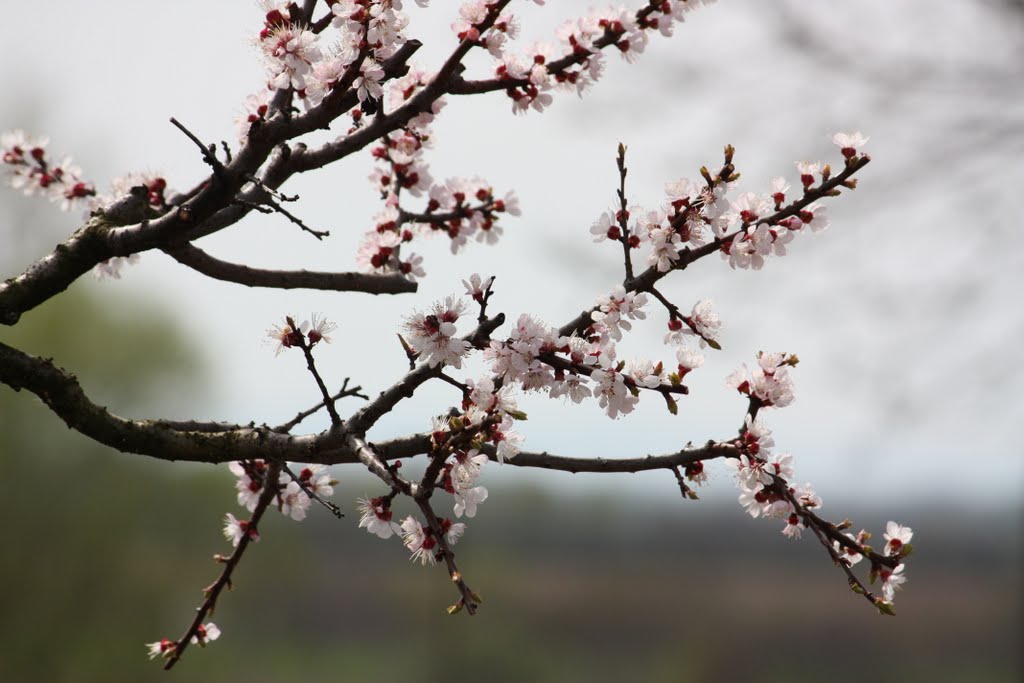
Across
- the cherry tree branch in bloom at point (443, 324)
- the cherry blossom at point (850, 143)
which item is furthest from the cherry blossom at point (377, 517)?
the cherry blossom at point (850, 143)

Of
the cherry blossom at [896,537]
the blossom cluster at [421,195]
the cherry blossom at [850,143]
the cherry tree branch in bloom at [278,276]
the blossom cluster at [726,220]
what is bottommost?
the cherry blossom at [896,537]

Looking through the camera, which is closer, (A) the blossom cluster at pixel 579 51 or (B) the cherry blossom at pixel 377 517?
(B) the cherry blossom at pixel 377 517

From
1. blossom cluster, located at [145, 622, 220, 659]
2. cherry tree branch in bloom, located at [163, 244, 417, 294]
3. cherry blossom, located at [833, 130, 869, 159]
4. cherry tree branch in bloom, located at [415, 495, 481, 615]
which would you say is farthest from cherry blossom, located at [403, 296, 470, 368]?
blossom cluster, located at [145, 622, 220, 659]

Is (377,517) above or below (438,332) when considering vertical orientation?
below

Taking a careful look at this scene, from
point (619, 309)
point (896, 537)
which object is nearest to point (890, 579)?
point (896, 537)

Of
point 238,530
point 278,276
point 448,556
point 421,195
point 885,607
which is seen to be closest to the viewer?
point 448,556

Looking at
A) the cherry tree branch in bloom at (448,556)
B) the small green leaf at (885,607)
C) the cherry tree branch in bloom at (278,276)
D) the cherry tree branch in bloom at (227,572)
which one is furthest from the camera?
the cherry tree branch in bloom at (227,572)

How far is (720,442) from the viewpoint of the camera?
148 cm

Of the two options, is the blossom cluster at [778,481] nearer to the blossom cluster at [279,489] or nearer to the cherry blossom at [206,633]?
the blossom cluster at [279,489]

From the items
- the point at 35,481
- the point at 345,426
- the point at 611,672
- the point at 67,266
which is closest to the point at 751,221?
the point at 345,426

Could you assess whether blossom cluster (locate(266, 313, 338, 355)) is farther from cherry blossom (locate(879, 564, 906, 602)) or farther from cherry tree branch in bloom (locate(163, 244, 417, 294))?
cherry blossom (locate(879, 564, 906, 602))

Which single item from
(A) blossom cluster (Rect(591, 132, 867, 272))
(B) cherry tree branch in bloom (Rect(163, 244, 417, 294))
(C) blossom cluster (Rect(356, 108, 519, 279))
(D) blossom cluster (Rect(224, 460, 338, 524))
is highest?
(C) blossom cluster (Rect(356, 108, 519, 279))

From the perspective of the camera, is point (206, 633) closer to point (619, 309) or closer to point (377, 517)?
point (377, 517)

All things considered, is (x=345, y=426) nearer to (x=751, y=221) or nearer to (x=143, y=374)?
(x=751, y=221)
